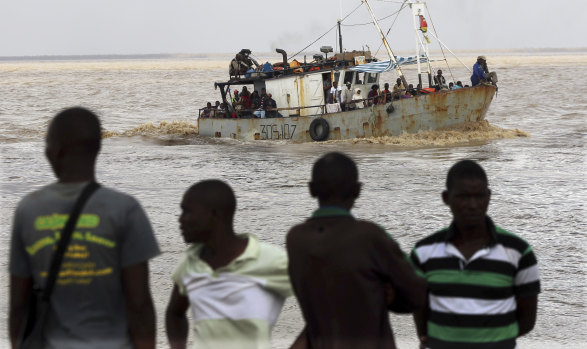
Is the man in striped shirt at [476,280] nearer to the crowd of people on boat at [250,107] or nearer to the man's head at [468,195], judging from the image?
the man's head at [468,195]

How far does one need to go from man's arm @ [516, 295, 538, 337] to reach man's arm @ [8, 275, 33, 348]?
70.4 inches

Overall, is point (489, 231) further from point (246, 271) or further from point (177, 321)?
point (177, 321)

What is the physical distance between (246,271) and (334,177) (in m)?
0.46

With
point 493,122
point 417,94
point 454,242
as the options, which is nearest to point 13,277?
point 454,242

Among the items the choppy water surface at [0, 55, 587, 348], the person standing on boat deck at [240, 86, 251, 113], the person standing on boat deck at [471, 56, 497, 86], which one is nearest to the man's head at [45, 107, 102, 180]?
the choppy water surface at [0, 55, 587, 348]

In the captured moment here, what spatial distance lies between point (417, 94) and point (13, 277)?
2142cm

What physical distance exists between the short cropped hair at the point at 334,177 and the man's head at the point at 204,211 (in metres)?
0.32

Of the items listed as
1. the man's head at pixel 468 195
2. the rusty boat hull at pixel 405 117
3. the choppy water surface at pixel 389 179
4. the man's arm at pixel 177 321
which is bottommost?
the choppy water surface at pixel 389 179

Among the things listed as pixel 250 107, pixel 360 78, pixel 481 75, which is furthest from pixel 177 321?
pixel 250 107

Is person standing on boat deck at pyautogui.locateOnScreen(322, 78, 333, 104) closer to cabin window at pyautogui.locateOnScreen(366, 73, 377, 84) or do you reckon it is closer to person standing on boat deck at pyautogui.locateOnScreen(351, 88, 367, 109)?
person standing on boat deck at pyautogui.locateOnScreen(351, 88, 367, 109)

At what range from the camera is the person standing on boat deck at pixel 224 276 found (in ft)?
9.62

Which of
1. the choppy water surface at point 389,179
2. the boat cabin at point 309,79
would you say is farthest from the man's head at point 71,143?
the boat cabin at point 309,79

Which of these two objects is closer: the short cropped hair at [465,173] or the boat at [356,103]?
the short cropped hair at [465,173]

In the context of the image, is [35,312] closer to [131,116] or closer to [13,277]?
[13,277]
